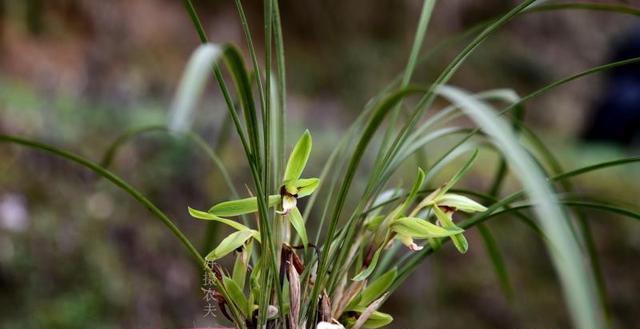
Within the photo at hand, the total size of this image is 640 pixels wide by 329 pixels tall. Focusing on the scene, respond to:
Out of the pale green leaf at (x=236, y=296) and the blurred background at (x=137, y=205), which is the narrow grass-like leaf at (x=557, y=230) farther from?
the blurred background at (x=137, y=205)

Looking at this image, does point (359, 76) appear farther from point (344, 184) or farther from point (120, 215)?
point (344, 184)

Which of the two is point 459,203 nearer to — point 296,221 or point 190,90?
point 296,221

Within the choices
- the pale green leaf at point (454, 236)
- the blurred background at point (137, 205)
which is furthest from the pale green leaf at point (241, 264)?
the blurred background at point (137, 205)

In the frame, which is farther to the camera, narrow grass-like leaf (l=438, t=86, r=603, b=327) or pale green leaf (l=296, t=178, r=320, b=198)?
pale green leaf (l=296, t=178, r=320, b=198)

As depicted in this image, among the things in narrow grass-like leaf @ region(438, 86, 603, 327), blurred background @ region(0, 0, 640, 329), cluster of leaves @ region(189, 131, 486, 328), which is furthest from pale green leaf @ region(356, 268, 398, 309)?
blurred background @ region(0, 0, 640, 329)

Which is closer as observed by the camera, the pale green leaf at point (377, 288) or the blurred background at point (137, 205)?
the pale green leaf at point (377, 288)

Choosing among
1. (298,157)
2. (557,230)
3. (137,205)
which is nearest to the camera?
(557,230)

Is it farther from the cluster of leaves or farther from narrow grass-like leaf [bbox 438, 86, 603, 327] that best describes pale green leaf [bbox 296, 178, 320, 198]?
narrow grass-like leaf [bbox 438, 86, 603, 327]

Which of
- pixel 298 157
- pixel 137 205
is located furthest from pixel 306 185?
pixel 137 205

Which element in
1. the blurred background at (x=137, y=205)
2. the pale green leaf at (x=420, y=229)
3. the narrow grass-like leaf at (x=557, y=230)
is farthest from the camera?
the blurred background at (x=137, y=205)
